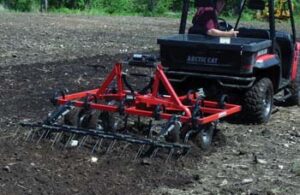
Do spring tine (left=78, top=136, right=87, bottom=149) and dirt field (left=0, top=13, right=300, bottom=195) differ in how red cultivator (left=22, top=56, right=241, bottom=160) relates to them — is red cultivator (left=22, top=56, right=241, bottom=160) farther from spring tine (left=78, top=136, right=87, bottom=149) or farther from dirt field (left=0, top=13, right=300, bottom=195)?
dirt field (left=0, top=13, right=300, bottom=195)

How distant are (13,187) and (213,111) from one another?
2604 millimetres

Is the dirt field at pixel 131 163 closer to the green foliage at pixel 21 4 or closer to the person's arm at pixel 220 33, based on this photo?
the person's arm at pixel 220 33

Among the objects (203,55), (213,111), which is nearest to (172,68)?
(203,55)

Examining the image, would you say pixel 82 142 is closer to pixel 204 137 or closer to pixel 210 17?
pixel 204 137

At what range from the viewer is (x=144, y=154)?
22.7ft

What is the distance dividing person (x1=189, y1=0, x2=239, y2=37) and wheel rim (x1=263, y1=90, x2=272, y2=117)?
83 cm

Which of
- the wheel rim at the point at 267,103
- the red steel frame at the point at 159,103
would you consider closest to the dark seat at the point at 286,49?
the wheel rim at the point at 267,103

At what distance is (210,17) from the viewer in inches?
346

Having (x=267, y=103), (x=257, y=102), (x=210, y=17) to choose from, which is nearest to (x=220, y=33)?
(x=210, y=17)

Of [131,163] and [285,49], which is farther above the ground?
[285,49]

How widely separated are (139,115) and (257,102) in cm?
179

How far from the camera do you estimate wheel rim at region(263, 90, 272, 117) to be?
8853 millimetres

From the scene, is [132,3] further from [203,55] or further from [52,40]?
[203,55]

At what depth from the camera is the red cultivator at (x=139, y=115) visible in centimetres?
705
